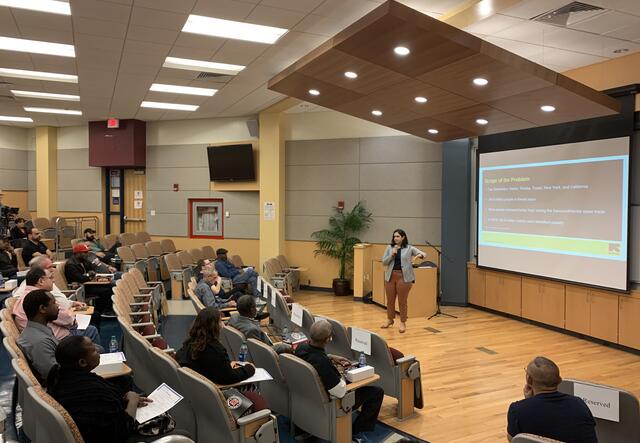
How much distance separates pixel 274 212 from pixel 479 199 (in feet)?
14.7

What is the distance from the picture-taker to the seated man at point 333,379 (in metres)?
3.64

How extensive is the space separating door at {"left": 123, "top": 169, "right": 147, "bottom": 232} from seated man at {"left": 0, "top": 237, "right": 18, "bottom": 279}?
495 cm

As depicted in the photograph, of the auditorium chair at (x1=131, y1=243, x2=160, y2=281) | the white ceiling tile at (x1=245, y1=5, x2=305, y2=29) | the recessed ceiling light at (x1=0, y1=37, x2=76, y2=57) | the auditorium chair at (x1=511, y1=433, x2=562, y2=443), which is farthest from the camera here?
the auditorium chair at (x1=131, y1=243, x2=160, y2=281)

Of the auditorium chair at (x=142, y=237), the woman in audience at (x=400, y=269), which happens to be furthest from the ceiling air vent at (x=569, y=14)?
the auditorium chair at (x=142, y=237)

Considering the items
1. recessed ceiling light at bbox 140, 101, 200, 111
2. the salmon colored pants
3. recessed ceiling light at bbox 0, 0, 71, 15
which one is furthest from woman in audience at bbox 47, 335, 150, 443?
recessed ceiling light at bbox 140, 101, 200, 111

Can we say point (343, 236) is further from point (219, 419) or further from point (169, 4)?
point (219, 419)

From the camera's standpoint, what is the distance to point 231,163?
11.8 m

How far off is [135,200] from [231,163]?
3.66 m

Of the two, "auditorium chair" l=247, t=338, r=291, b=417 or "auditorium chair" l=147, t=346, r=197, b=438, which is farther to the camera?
"auditorium chair" l=247, t=338, r=291, b=417

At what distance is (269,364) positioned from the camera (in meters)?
4.09

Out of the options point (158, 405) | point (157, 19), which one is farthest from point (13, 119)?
point (158, 405)

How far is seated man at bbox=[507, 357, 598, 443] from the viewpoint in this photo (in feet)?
8.43

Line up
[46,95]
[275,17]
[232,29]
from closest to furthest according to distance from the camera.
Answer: [275,17], [232,29], [46,95]

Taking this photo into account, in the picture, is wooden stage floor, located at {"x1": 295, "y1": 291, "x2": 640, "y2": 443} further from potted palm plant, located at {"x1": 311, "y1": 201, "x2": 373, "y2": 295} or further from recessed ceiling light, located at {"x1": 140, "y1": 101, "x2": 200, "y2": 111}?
recessed ceiling light, located at {"x1": 140, "y1": 101, "x2": 200, "y2": 111}
